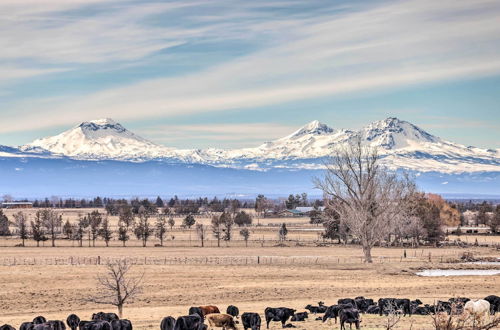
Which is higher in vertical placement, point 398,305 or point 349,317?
point 349,317

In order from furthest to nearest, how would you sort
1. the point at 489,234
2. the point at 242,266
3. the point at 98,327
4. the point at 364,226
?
the point at 489,234, the point at 364,226, the point at 242,266, the point at 98,327

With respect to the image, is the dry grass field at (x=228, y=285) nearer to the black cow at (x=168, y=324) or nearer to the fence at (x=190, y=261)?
the fence at (x=190, y=261)

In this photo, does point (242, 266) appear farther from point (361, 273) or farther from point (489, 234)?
point (489, 234)

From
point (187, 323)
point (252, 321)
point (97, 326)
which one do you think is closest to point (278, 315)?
point (252, 321)

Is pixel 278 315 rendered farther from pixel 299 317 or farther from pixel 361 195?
pixel 361 195

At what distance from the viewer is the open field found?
4825cm

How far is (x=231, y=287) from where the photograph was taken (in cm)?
6019

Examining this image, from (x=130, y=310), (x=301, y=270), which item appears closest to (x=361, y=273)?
(x=301, y=270)

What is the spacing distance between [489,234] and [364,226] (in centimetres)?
7446

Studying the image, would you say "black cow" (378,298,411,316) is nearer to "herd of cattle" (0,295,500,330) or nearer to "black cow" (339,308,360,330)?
"herd of cattle" (0,295,500,330)

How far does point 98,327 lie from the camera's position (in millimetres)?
33344

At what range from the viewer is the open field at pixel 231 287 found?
4825 cm

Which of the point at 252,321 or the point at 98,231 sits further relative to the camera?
the point at 98,231

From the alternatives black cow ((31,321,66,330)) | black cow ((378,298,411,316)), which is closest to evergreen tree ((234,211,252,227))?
black cow ((378,298,411,316))
